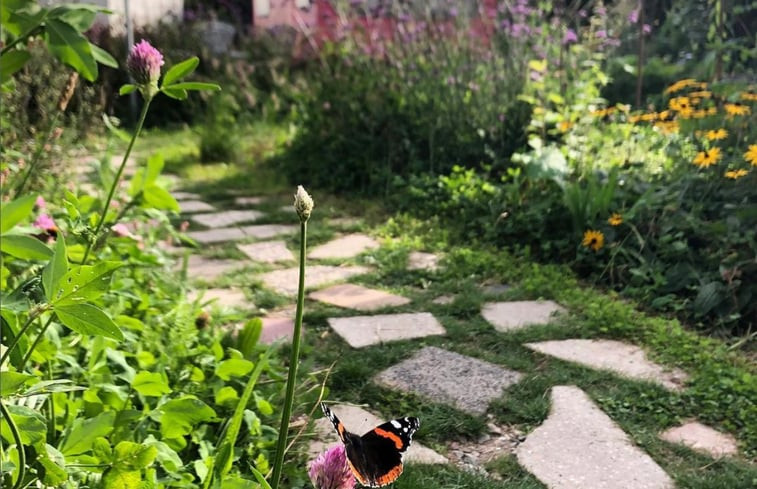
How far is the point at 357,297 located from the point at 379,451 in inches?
73.7

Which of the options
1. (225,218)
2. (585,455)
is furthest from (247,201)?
(585,455)

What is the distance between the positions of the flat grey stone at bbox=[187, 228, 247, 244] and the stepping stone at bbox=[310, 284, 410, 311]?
929 millimetres

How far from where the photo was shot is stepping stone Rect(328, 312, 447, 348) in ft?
8.02

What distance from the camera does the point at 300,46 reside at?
293 inches

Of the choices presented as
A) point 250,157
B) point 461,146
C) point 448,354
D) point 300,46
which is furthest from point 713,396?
point 300,46

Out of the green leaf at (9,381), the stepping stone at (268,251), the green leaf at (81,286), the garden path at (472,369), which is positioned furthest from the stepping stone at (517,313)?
A: the green leaf at (9,381)

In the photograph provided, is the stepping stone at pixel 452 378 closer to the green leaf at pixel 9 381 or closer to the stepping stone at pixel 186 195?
the green leaf at pixel 9 381

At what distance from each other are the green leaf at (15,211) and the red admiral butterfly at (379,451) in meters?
0.48

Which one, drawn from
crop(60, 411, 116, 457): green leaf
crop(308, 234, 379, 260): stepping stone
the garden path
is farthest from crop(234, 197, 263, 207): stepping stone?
crop(60, 411, 116, 457): green leaf

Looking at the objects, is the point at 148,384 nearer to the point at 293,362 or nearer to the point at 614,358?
the point at 293,362

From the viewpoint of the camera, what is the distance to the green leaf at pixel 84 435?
1.16 m

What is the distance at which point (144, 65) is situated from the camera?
1135 mm

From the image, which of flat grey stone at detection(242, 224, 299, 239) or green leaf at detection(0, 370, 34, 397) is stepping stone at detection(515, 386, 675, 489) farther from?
flat grey stone at detection(242, 224, 299, 239)

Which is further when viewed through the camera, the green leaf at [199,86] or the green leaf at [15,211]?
the green leaf at [199,86]
